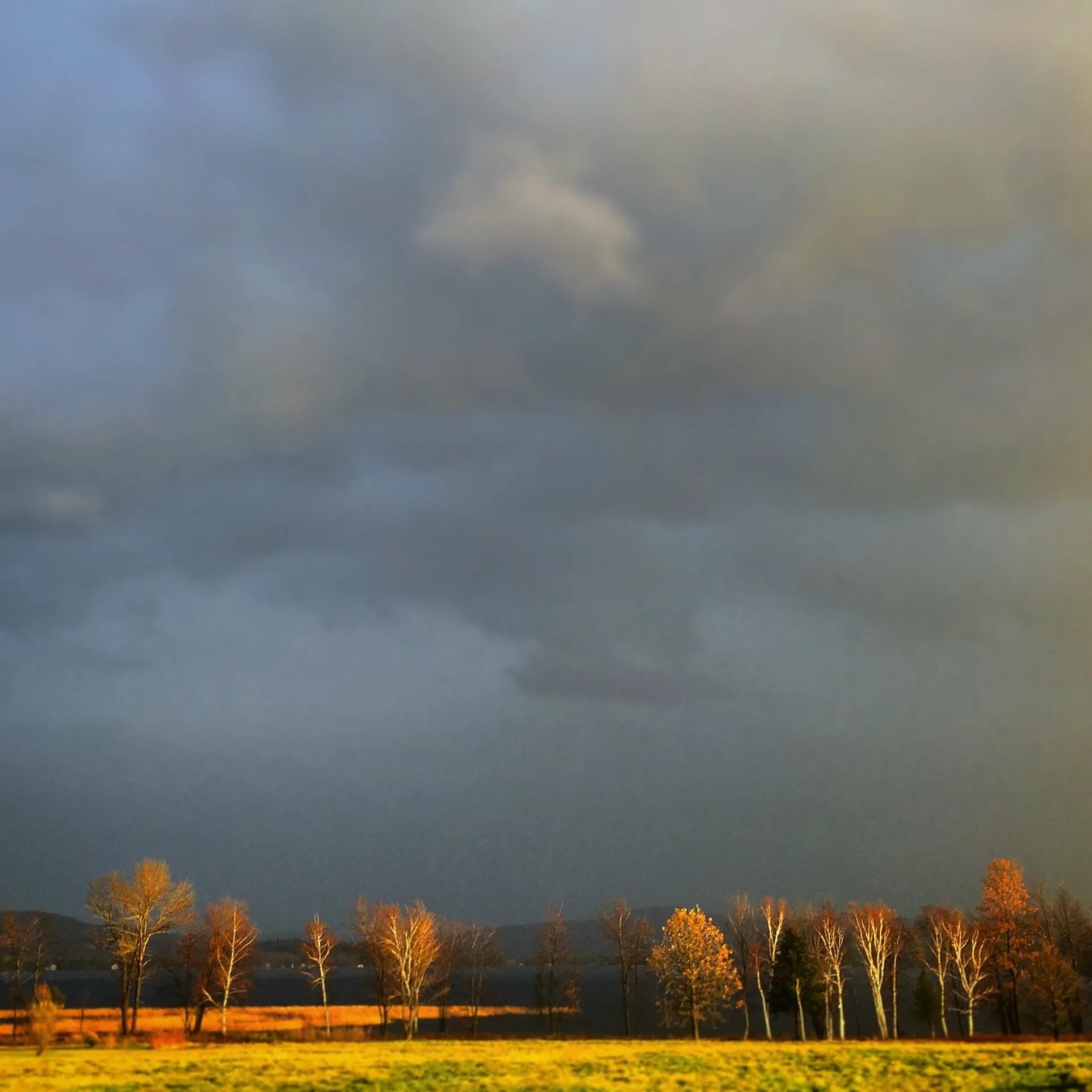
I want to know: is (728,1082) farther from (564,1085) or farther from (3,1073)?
(3,1073)

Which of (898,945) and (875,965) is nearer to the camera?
(875,965)

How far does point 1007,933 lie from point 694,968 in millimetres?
26639

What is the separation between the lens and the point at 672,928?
85875 millimetres

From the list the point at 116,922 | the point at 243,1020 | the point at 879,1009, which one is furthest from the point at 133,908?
the point at 879,1009

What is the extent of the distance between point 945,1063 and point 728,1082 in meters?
13.1

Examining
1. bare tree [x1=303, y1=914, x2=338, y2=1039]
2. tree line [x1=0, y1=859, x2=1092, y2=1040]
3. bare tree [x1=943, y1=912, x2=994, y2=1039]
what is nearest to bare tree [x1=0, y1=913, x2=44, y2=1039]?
tree line [x1=0, y1=859, x2=1092, y2=1040]

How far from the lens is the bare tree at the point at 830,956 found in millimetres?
81875

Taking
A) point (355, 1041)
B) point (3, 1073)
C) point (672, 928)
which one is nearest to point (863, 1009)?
point (672, 928)

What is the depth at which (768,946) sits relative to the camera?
91.2 m

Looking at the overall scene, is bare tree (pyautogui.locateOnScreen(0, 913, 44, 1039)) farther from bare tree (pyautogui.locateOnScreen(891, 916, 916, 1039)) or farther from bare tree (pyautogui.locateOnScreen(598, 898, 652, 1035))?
bare tree (pyautogui.locateOnScreen(891, 916, 916, 1039))

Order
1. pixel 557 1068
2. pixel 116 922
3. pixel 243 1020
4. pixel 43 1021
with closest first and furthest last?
1. pixel 557 1068
2. pixel 43 1021
3. pixel 116 922
4. pixel 243 1020

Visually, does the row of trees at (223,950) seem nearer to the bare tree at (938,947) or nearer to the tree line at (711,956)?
the tree line at (711,956)

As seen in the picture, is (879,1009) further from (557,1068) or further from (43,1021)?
(43,1021)

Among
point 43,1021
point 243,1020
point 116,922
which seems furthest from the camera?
point 243,1020
